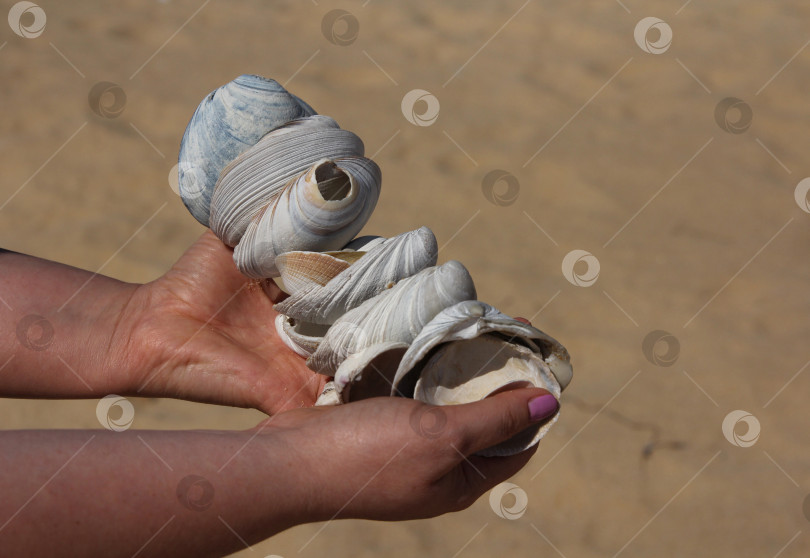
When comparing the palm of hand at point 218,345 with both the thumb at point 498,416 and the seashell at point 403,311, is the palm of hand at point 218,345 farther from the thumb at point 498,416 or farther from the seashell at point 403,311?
the thumb at point 498,416

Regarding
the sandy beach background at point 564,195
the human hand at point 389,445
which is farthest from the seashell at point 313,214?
the sandy beach background at point 564,195

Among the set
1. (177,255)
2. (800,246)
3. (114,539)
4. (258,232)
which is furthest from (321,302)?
(800,246)

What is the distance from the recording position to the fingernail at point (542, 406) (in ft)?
5.37

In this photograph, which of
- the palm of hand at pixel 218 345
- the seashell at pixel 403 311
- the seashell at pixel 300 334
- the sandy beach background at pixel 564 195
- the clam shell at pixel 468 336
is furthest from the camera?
the sandy beach background at pixel 564 195

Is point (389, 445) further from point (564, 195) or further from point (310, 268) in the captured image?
point (564, 195)

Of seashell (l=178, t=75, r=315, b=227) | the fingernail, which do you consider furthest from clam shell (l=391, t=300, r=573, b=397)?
seashell (l=178, t=75, r=315, b=227)

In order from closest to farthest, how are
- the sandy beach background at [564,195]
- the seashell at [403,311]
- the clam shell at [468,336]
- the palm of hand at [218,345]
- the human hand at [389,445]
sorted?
the human hand at [389,445], the clam shell at [468,336], the seashell at [403,311], the palm of hand at [218,345], the sandy beach background at [564,195]

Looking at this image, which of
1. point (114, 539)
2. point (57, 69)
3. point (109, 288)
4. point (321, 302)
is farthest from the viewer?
point (57, 69)

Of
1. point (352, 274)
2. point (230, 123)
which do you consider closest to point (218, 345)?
point (352, 274)

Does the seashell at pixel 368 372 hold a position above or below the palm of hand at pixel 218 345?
above

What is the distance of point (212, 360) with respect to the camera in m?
2.16

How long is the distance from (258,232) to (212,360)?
41 cm

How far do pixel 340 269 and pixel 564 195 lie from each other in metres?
2.69

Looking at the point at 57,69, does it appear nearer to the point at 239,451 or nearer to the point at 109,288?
the point at 109,288
